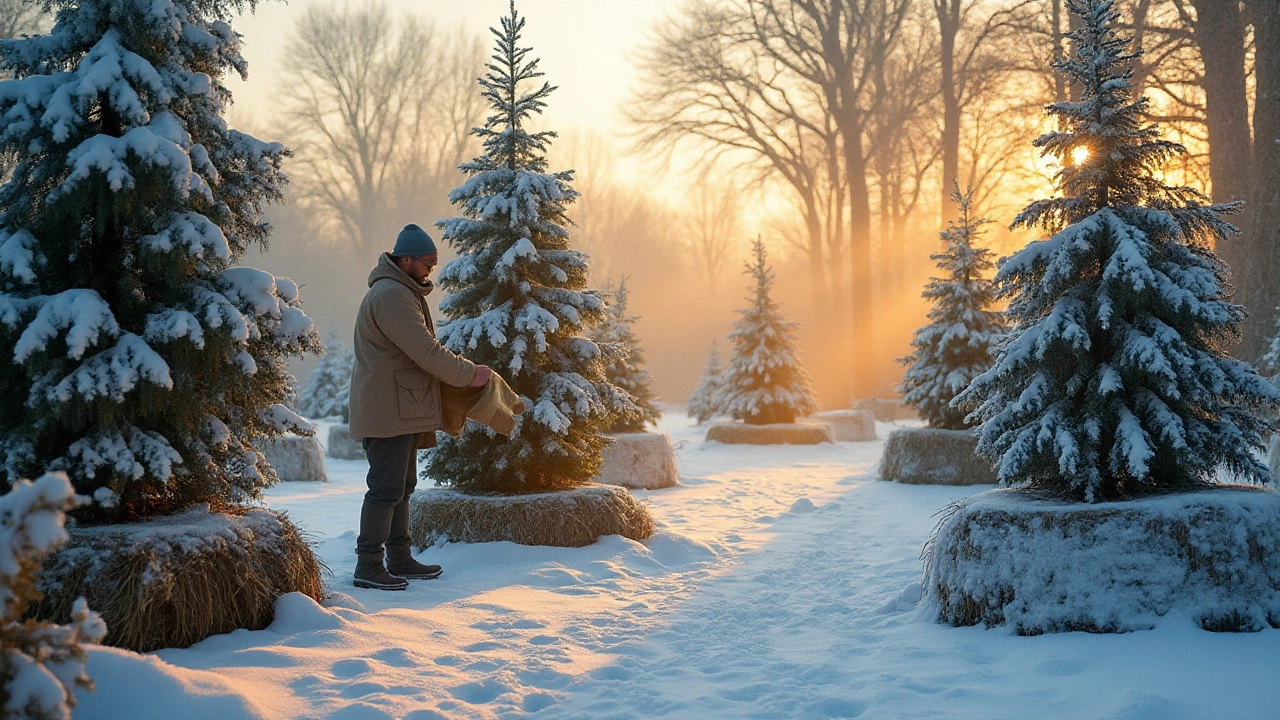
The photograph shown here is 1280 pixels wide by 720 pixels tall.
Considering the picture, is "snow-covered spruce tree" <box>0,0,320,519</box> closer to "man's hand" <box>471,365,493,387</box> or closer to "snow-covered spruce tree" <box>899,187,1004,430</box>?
"man's hand" <box>471,365,493,387</box>

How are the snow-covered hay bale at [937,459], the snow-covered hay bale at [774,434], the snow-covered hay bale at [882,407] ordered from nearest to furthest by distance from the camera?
1. the snow-covered hay bale at [937,459]
2. the snow-covered hay bale at [774,434]
3. the snow-covered hay bale at [882,407]

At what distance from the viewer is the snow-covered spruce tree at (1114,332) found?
13.8ft

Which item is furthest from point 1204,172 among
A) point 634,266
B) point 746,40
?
point 634,266

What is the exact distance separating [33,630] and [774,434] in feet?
48.0

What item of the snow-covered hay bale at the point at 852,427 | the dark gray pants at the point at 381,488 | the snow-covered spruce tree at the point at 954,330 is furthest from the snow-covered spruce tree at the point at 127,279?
the snow-covered hay bale at the point at 852,427

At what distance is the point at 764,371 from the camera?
54.9 ft

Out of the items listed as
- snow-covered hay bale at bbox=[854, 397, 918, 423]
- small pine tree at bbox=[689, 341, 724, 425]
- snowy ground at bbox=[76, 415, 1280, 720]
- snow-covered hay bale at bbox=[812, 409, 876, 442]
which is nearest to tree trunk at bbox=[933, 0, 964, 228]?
snow-covered hay bale at bbox=[854, 397, 918, 423]

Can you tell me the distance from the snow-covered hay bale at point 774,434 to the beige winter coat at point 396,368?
453 inches

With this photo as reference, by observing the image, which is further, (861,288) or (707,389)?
(861,288)

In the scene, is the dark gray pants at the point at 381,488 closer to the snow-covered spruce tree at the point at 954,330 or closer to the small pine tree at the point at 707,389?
the snow-covered spruce tree at the point at 954,330

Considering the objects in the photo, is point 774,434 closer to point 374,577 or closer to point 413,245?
point 413,245

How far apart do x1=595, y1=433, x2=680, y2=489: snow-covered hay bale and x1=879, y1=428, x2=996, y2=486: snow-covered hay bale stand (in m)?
2.95

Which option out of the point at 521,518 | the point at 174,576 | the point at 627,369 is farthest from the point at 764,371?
the point at 174,576

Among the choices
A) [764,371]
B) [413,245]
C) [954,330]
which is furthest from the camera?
[764,371]
